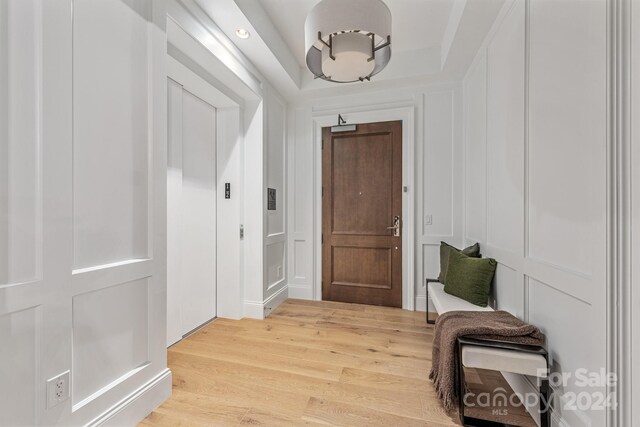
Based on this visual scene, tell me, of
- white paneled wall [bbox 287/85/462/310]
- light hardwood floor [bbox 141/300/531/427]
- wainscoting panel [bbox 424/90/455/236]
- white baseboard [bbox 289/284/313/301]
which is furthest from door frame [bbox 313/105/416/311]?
white baseboard [bbox 289/284/313/301]

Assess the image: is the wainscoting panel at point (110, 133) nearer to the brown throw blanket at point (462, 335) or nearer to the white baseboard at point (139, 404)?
the white baseboard at point (139, 404)

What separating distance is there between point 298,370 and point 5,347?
4.99 ft

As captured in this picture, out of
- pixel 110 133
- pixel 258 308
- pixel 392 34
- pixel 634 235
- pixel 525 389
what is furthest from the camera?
pixel 258 308

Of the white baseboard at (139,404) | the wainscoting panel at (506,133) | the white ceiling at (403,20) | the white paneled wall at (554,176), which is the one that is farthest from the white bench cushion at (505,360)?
the white ceiling at (403,20)

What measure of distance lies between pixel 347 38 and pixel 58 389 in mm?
2054

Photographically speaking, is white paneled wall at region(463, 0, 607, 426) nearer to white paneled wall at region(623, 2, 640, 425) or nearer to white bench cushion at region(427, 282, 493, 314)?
white paneled wall at region(623, 2, 640, 425)

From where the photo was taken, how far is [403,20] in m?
2.48

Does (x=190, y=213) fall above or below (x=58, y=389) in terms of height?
above

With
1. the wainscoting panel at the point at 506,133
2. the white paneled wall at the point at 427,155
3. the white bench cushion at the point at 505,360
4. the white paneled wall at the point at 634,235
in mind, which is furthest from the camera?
the white paneled wall at the point at 427,155

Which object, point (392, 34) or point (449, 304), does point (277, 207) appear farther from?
point (392, 34)

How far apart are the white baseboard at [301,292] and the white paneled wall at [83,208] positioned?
200 cm

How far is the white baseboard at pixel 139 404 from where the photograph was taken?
1.30m

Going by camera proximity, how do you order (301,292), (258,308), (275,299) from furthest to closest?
(301,292) < (275,299) < (258,308)

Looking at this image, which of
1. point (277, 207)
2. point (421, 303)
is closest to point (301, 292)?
point (277, 207)
